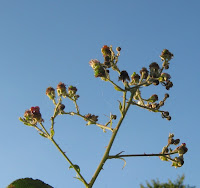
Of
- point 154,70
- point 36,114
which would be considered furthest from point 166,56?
point 36,114

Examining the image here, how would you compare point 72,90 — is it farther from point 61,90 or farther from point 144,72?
point 144,72

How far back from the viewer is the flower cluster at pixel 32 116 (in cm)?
332

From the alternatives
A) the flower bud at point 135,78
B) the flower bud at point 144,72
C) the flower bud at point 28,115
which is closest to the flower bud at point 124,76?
the flower bud at point 135,78

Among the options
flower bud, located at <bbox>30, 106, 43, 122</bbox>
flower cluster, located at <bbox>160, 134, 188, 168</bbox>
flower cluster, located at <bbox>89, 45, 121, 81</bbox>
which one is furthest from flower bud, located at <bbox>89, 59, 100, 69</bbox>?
flower cluster, located at <bbox>160, 134, 188, 168</bbox>

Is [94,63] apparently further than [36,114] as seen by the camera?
No

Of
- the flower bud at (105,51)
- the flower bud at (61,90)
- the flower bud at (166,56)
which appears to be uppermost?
the flower bud at (166,56)

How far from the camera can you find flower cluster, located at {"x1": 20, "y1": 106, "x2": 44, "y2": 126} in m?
3.32

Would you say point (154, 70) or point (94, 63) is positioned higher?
point (154, 70)

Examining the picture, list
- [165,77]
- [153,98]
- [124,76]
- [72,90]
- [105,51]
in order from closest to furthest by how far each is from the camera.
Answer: [124,76] → [165,77] → [105,51] → [153,98] → [72,90]

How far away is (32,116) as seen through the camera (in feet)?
11.0

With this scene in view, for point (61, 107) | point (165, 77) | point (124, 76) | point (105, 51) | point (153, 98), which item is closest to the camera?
point (124, 76)

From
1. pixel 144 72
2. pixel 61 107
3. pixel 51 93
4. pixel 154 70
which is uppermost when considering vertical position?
pixel 154 70

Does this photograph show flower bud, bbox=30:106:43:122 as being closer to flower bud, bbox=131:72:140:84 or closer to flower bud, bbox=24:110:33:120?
flower bud, bbox=24:110:33:120

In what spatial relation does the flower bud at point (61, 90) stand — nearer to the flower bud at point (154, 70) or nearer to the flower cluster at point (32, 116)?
the flower cluster at point (32, 116)
